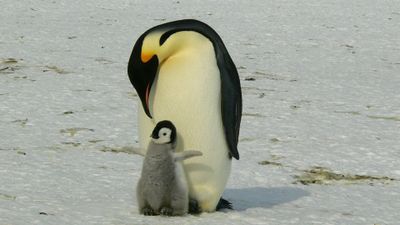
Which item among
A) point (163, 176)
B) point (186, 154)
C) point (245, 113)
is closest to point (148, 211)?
point (163, 176)

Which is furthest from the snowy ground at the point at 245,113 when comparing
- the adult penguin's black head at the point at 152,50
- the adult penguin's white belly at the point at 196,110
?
the adult penguin's black head at the point at 152,50

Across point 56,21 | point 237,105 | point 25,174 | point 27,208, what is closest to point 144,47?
point 237,105

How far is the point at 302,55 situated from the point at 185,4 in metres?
3.68

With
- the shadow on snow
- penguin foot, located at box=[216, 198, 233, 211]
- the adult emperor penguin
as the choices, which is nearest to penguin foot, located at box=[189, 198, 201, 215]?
the adult emperor penguin

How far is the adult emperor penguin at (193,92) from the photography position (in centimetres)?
382

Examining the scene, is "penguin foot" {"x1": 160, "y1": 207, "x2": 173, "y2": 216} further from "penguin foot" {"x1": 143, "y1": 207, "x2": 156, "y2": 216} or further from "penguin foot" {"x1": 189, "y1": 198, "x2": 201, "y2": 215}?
"penguin foot" {"x1": 189, "y1": 198, "x2": 201, "y2": 215}

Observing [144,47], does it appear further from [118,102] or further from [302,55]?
[302,55]

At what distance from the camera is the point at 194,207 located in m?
3.98

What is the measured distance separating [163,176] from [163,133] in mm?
169

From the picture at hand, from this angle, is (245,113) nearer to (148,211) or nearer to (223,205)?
(223,205)

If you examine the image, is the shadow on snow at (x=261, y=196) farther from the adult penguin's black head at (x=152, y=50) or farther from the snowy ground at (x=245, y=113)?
the adult penguin's black head at (x=152, y=50)

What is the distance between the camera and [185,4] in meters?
13.2

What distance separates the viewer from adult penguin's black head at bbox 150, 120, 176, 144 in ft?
12.2

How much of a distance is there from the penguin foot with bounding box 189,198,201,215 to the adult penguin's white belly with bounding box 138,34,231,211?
0.05 ft
